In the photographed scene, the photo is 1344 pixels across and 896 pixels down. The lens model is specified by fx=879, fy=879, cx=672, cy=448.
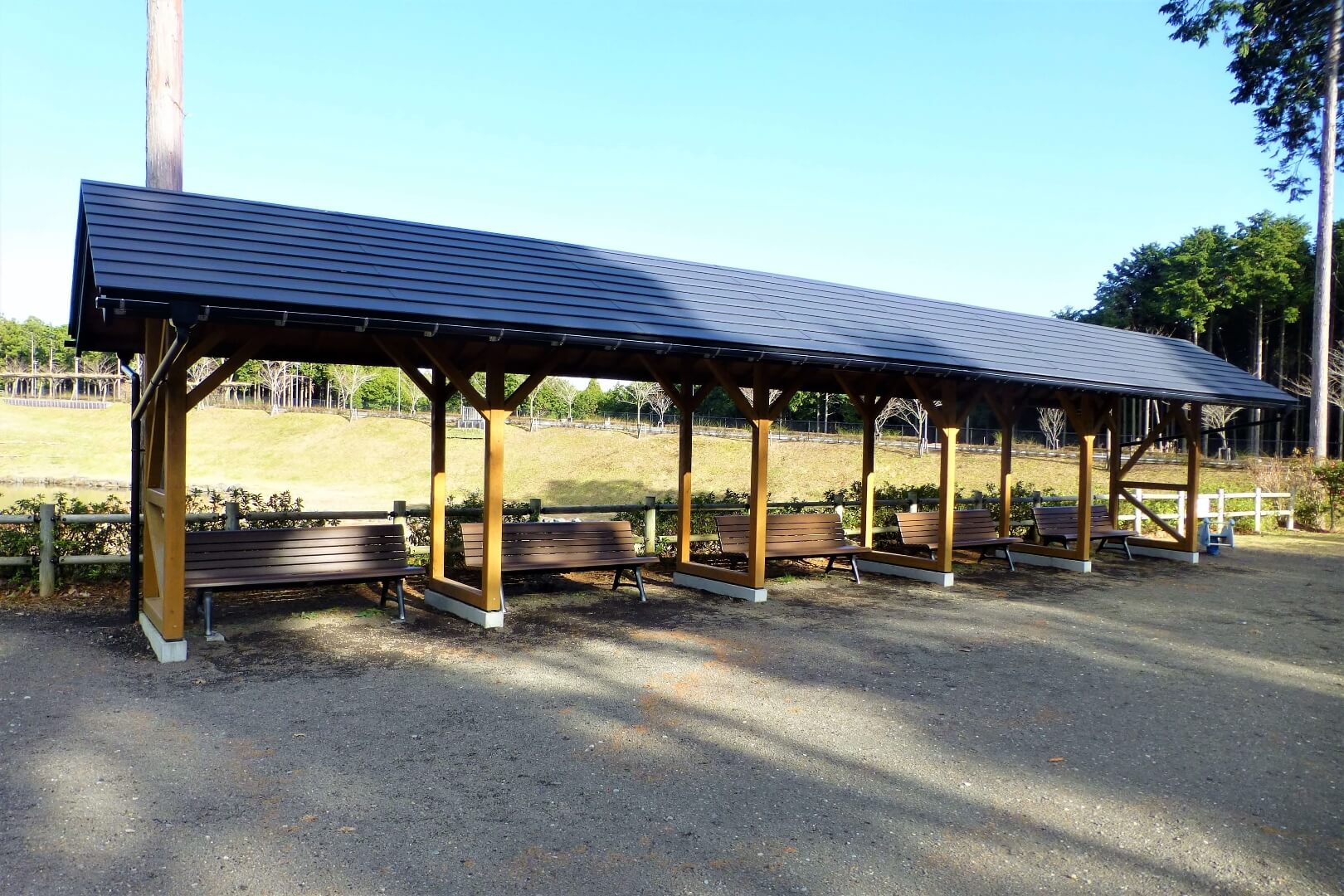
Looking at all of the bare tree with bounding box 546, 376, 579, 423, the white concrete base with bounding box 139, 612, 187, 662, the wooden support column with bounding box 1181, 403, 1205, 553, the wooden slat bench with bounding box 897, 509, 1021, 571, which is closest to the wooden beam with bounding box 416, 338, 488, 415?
the white concrete base with bounding box 139, 612, 187, 662

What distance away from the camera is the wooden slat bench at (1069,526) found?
13344 mm

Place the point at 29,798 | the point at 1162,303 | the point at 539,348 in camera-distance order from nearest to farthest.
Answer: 1. the point at 29,798
2. the point at 539,348
3. the point at 1162,303

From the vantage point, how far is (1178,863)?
12.1 feet

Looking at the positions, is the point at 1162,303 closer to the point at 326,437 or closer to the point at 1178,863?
the point at 326,437

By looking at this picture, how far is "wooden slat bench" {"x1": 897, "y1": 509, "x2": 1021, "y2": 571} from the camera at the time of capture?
11609 millimetres

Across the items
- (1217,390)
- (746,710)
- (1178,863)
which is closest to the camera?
(1178,863)

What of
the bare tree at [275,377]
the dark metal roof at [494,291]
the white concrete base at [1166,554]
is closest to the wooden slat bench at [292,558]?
the dark metal roof at [494,291]

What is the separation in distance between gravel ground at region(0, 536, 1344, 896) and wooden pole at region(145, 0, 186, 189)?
212 inches

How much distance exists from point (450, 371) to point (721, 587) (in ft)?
13.5

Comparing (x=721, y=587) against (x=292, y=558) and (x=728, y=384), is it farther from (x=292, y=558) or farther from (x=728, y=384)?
(x=292, y=558)

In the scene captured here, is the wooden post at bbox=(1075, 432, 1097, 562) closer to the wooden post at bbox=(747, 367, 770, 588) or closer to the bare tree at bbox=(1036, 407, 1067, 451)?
the wooden post at bbox=(747, 367, 770, 588)

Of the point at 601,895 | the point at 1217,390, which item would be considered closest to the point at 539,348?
the point at 601,895

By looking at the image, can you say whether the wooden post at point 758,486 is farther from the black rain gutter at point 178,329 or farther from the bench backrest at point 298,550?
the black rain gutter at point 178,329

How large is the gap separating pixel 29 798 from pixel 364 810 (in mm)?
1532
